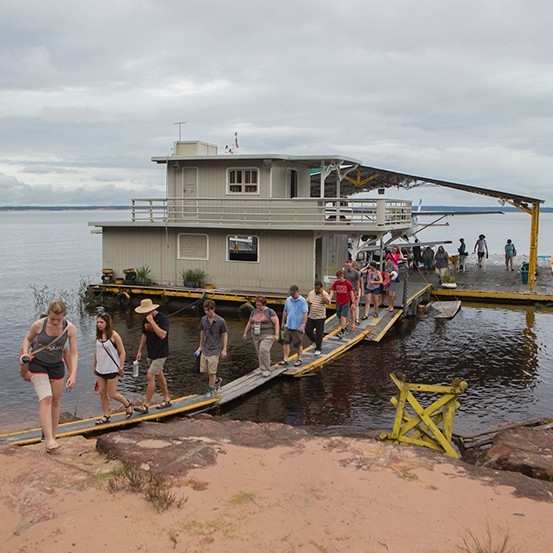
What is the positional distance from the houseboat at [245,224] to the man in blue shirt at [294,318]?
27.0 feet

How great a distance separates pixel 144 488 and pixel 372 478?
8.93ft

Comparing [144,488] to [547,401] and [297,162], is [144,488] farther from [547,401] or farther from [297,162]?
[297,162]

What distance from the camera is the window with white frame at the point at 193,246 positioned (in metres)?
23.7

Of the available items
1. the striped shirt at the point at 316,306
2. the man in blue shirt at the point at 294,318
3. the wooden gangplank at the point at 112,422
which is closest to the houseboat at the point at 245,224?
the striped shirt at the point at 316,306

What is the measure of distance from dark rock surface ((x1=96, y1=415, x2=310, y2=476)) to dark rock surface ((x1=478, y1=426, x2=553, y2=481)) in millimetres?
2799

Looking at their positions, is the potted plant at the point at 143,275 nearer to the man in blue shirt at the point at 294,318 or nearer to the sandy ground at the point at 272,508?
the man in blue shirt at the point at 294,318

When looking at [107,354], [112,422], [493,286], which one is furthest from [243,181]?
[107,354]

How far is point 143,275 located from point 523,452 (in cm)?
1844

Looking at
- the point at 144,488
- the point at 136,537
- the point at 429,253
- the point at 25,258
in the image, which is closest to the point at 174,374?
the point at 144,488

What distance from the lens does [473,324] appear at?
67.5ft

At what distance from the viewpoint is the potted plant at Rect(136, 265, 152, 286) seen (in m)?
24.0

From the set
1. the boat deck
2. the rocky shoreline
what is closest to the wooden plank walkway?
the rocky shoreline

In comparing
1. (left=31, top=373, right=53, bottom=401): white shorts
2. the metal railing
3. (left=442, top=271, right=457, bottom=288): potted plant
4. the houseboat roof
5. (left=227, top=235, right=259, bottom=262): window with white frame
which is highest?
the houseboat roof

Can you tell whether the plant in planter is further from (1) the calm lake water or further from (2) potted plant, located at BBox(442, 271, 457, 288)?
(2) potted plant, located at BBox(442, 271, 457, 288)
